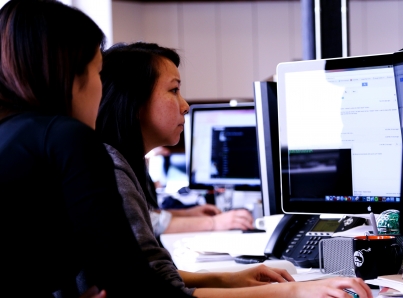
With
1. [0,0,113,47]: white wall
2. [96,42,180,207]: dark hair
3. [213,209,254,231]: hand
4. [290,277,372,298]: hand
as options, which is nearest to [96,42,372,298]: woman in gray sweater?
[96,42,180,207]: dark hair

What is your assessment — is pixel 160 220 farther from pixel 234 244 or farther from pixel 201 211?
pixel 234 244

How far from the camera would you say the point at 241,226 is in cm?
231

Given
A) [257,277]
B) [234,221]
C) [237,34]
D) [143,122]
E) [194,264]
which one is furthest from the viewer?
[237,34]

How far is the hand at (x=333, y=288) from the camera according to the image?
3.33ft

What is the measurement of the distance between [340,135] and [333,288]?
1.80ft

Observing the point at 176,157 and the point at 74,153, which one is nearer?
the point at 74,153

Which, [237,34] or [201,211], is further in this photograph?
[237,34]

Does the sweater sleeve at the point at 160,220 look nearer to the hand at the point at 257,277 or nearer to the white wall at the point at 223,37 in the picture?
the hand at the point at 257,277

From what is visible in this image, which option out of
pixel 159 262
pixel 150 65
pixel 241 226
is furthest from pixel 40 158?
pixel 241 226

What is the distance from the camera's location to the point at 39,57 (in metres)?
0.89

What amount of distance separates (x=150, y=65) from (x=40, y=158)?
653mm

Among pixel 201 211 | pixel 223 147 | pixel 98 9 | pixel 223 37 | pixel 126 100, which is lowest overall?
pixel 201 211

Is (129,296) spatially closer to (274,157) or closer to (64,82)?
(64,82)

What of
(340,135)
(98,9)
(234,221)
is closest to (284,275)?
(340,135)
